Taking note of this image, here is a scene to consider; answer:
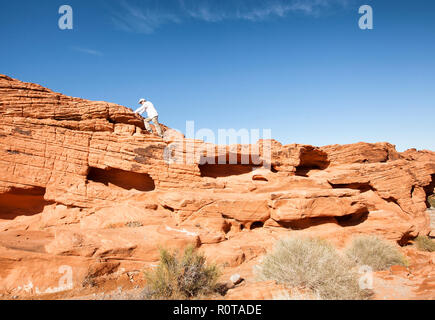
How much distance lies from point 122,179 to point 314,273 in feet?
33.1

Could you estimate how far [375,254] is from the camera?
345 inches

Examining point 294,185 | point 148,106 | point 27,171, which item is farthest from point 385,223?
point 27,171

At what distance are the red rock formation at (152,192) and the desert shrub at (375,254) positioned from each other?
1.71 meters

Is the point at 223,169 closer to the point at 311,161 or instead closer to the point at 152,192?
the point at 152,192

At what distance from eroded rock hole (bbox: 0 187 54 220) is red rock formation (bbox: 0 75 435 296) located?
49mm

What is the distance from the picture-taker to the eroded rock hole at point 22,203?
10.5 metres

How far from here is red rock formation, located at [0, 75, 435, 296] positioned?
9.32 m

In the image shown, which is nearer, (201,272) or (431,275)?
(201,272)

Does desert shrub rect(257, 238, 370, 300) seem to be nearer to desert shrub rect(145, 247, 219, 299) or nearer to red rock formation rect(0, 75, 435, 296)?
desert shrub rect(145, 247, 219, 299)

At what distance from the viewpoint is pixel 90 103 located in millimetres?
12188

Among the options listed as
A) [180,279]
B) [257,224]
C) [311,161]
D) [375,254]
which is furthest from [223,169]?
[180,279]

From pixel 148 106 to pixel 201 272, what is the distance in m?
10.0

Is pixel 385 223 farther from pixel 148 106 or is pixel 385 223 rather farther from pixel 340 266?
pixel 148 106
